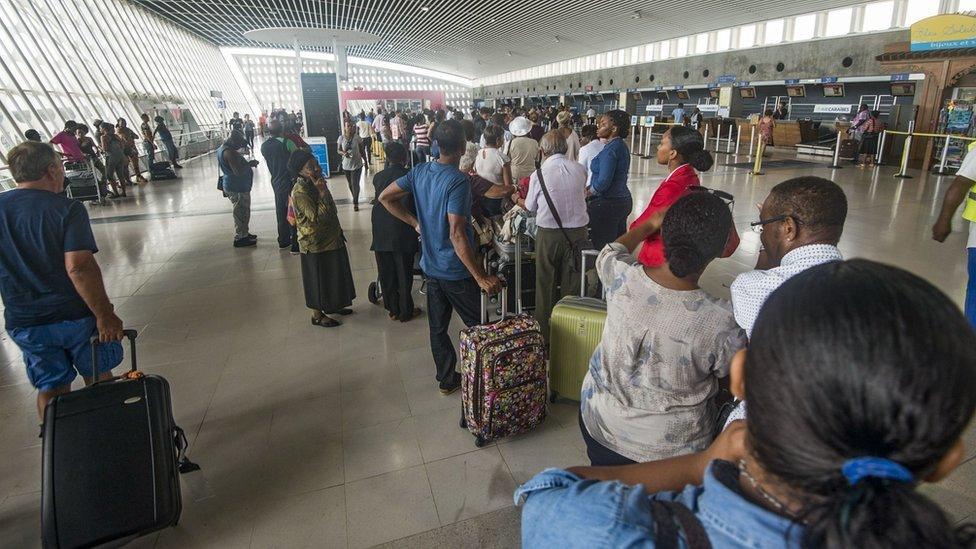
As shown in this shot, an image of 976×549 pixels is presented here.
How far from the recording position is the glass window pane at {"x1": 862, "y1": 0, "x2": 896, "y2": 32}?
1725 centimetres

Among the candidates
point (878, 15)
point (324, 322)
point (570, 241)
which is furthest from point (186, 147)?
point (878, 15)

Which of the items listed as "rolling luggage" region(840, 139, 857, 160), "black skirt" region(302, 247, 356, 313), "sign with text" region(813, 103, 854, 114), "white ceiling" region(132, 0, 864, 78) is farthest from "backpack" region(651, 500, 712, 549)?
"sign with text" region(813, 103, 854, 114)

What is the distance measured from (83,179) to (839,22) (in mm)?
24337

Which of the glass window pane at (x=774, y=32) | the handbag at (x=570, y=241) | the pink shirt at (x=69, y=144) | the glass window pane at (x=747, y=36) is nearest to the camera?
the handbag at (x=570, y=241)

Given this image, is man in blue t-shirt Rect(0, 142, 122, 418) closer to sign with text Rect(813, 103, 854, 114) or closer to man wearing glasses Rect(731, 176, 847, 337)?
man wearing glasses Rect(731, 176, 847, 337)

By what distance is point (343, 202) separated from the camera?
10133 millimetres

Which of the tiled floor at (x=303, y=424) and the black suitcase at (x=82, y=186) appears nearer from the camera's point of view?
the tiled floor at (x=303, y=424)

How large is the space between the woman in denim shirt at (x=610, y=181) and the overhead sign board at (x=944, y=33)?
1373 cm

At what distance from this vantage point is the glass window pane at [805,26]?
792 inches

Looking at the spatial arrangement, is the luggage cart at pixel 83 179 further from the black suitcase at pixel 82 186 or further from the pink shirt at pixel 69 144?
the pink shirt at pixel 69 144

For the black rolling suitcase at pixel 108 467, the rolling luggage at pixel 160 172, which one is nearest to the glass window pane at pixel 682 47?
the rolling luggage at pixel 160 172

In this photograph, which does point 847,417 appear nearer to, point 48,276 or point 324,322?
point 48,276

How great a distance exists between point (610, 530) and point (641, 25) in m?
27.7

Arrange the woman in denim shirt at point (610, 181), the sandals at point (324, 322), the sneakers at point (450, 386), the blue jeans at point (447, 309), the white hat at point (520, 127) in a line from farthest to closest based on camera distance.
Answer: the white hat at point (520, 127)
the sandals at point (324, 322)
the woman in denim shirt at point (610, 181)
the sneakers at point (450, 386)
the blue jeans at point (447, 309)
